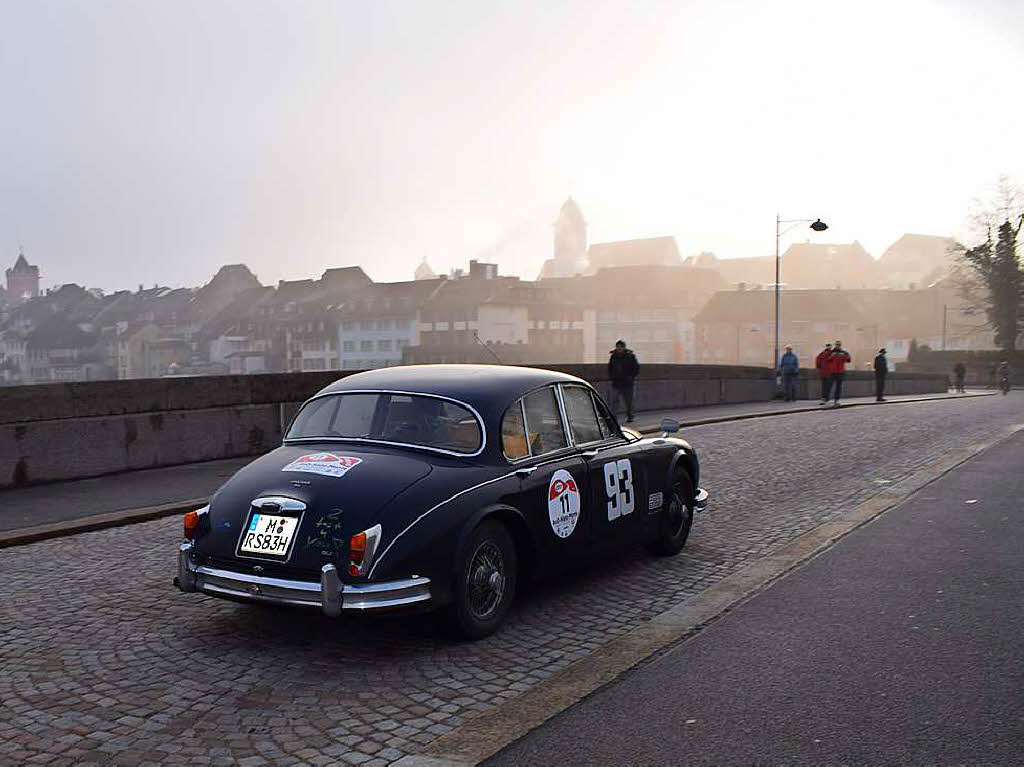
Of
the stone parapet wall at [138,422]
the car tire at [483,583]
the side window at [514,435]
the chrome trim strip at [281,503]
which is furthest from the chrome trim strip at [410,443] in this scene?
the stone parapet wall at [138,422]

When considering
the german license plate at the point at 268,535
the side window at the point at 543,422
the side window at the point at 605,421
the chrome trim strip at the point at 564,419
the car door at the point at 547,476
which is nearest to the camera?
the german license plate at the point at 268,535

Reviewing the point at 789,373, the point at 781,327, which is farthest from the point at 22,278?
the point at 789,373

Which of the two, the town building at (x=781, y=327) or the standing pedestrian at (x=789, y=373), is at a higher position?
the town building at (x=781, y=327)

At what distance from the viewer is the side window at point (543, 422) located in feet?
20.0

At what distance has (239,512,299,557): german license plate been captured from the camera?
5.02 metres

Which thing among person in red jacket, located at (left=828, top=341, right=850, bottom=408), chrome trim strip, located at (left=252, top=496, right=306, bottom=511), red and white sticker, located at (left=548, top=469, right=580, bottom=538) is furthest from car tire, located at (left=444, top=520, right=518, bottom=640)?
person in red jacket, located at (left=828, top=341, right=850, bottom=408)

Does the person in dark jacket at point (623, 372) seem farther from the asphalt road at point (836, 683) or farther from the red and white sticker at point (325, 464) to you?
the red and white sticker at point (325, 464)

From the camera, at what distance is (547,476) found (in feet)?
19.5

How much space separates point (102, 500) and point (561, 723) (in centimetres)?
733

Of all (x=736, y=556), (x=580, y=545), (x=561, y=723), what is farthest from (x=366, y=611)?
(x=736, y=556)

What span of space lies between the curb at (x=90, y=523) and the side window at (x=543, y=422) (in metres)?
4.71

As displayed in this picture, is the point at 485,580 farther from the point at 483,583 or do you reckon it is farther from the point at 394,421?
the point at 394,421

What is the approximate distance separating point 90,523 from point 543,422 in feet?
15.6

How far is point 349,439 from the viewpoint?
19.3ft
